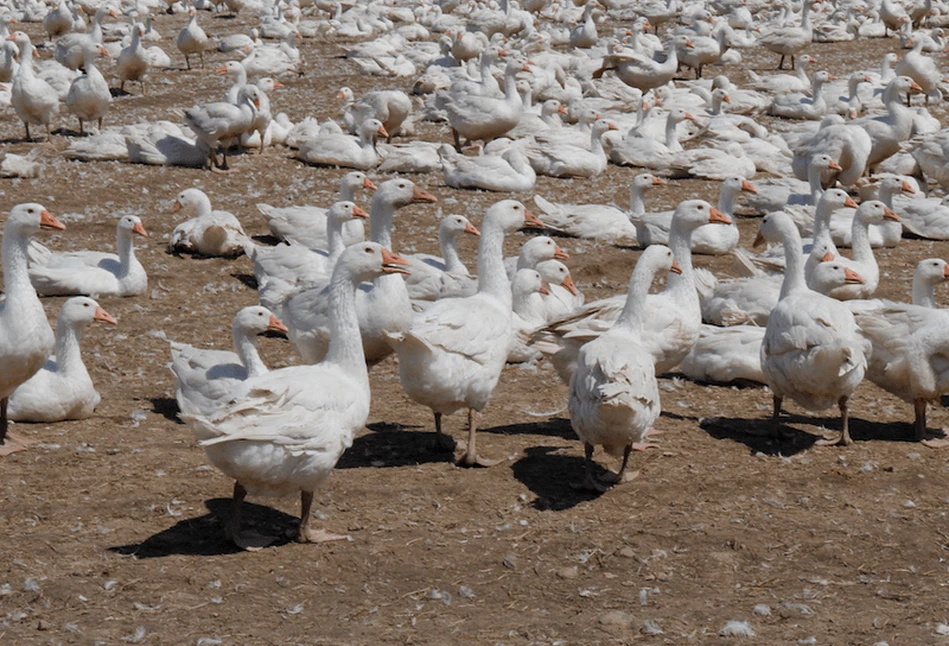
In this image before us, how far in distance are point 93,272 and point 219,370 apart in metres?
3.92

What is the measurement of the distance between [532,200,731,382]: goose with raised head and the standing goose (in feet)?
2.12

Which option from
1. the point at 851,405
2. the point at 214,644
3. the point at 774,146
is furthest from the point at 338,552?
the point at 774,146

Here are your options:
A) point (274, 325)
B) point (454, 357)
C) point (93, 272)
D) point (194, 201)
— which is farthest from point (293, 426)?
point (194, 201)

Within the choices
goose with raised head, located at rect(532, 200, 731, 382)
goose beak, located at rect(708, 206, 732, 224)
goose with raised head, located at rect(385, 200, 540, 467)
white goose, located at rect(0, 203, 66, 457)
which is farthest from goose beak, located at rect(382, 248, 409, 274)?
goose beak, located at rect(708, 206, 732, 224)

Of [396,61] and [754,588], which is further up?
[754,588]

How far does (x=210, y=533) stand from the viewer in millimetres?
6855

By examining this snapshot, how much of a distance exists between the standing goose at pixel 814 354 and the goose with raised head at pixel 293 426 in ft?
9.85

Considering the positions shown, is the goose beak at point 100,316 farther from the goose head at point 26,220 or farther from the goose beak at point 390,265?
the goose beak at point 390,265

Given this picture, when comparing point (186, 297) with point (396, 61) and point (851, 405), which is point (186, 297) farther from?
point (396, 61)

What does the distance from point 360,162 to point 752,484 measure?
10.6m

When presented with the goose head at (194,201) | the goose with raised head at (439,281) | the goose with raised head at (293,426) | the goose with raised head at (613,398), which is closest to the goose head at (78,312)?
the goose with raised head at (293,426)

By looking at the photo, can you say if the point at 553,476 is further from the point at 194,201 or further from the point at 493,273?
the point at 194,201

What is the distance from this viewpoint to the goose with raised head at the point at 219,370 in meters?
8.06

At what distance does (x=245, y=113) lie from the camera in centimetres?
1681
